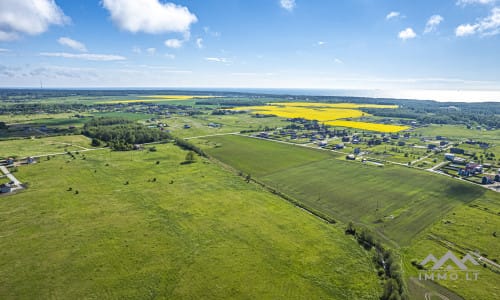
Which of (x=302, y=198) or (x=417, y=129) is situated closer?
(x=302, y=198)

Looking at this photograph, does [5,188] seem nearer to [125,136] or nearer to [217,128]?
[125,136]

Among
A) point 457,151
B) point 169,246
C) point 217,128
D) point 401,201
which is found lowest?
point 169,246

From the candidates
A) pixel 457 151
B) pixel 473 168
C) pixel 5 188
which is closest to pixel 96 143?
pixel 5 188

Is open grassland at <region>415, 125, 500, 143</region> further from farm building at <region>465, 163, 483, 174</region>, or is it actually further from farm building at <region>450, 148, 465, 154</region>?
farm building at <region>465, 163, 483, 174</region>

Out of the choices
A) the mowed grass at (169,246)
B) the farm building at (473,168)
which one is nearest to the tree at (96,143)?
the mowed grass at (169,246)

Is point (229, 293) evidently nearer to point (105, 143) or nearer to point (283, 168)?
point (283, 168)

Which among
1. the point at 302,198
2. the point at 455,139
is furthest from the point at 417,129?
Answer: the point at 302,198

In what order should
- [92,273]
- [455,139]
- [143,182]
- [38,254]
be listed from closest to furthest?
[92,273], [38,254], [143,182], [455,139]
